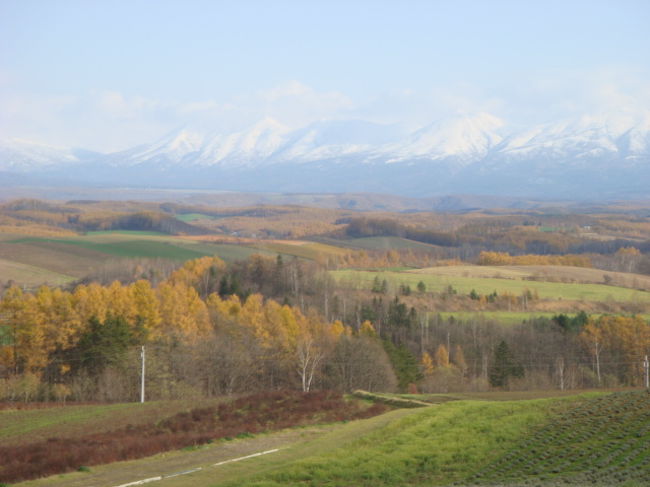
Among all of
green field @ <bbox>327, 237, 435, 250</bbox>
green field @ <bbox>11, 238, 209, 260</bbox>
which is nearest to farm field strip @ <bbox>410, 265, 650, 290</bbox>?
green field @ <bbox>11, 238, 209, 260</bbox>

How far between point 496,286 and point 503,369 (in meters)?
39.3

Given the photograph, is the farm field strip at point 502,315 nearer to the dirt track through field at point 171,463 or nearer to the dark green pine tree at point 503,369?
the dark green pine tree at point 503,369

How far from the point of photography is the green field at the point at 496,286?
333 ft

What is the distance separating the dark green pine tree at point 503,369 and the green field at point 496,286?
30.0 metres

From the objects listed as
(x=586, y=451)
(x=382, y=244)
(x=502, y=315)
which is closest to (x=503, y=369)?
(x=502, y=315)

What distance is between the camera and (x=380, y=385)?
67625 mm

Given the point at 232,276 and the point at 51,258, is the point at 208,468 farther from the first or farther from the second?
the point at 51,258

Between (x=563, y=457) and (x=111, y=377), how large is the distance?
43906 mm

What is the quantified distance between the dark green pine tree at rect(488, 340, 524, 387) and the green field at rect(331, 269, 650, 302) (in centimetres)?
3002

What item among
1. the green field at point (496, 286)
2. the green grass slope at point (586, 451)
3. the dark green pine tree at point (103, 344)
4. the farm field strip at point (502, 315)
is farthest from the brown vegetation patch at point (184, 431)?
the green field at point (496, 286)

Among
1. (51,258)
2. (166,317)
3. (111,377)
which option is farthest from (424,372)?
(51,258)

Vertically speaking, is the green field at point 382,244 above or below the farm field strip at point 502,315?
above

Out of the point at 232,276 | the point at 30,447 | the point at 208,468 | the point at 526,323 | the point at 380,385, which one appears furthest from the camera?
the point at 232,276

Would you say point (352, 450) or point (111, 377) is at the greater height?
point (352, 450)
